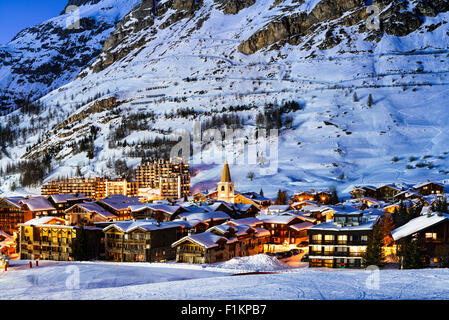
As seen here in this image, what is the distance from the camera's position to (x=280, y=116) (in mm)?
142125

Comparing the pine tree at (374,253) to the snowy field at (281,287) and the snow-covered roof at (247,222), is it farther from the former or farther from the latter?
the snow-covered roof at (247,222)

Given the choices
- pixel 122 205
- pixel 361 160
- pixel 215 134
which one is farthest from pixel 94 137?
pixel 122 205

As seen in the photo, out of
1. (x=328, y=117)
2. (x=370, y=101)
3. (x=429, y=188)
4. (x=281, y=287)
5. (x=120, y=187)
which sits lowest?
(x=120, y=187)

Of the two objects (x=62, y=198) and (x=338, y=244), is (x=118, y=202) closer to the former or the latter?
(x=62, y=198)

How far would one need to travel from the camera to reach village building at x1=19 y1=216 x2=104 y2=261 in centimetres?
4766

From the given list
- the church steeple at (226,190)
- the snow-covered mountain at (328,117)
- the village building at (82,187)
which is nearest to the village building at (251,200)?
the church steeple at (226,190)

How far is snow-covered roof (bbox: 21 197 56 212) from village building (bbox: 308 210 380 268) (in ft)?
149

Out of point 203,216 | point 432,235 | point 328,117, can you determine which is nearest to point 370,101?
point 328,117

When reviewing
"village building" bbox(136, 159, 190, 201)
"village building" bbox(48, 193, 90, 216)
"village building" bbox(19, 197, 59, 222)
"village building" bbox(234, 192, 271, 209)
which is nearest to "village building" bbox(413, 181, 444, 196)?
"village building" bbox(234, 192, 271, 209)

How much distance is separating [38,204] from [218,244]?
38.0m

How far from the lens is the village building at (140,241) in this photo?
145 ft

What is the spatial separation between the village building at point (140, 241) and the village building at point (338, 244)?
592 inches

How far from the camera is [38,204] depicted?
69.4 meters

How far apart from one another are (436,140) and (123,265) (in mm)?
100188
